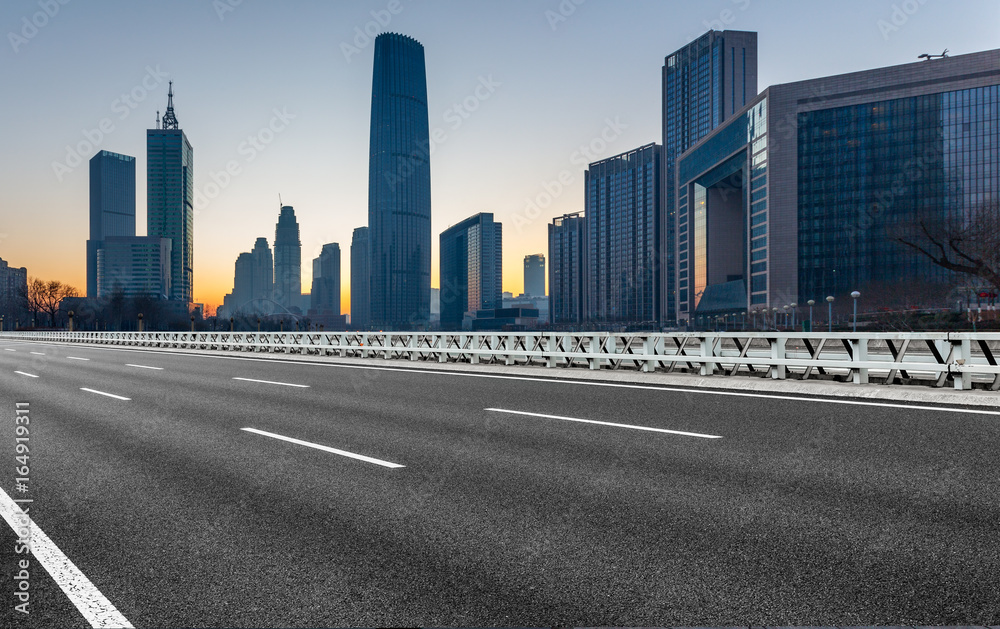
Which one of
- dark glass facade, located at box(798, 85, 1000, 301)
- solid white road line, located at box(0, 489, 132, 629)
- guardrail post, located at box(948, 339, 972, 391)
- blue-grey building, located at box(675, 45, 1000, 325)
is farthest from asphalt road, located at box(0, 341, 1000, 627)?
dark glass facade, located at box(798, 85, 1000, 301)

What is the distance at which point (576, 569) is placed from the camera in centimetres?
347

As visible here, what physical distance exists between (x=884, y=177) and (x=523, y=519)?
138m

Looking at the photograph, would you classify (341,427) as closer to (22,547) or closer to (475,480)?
(475,480)

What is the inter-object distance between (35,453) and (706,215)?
162 meters

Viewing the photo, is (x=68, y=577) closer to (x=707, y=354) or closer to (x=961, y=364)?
(x=961, y=364)

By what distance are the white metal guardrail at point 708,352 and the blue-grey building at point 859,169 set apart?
101 metres

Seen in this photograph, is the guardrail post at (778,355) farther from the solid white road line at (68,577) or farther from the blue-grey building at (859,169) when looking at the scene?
→ the blue-grey building at (859,169)

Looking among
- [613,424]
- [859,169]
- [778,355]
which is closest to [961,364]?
[778,355]

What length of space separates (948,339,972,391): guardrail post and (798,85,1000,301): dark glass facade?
113 metres

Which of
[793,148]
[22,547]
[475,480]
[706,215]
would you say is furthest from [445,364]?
[706,215]

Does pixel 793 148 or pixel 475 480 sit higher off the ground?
pixel 793 148

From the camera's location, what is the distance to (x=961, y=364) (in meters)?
11.0

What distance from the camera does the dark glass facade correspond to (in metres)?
111

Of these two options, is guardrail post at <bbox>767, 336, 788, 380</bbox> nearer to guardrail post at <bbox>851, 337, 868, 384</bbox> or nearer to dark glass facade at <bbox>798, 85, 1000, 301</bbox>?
guardrail post at <bbox>851, 337, 868, 384</bbox>
